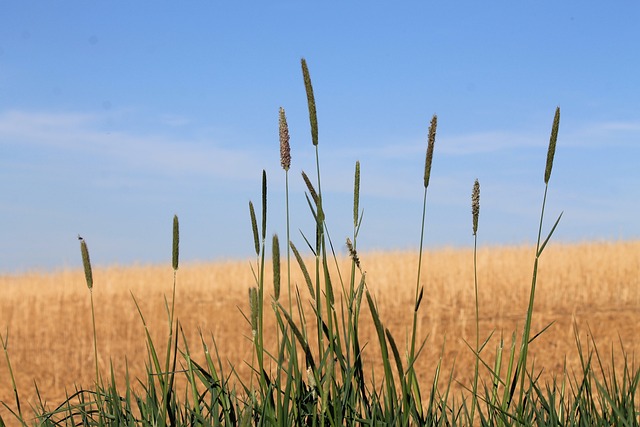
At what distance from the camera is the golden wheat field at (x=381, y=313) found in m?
9.27

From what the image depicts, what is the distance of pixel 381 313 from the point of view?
11141 millimetres

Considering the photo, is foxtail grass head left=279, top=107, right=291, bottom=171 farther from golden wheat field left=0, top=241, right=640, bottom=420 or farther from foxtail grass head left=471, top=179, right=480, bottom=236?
golden wheat field left=0, top=241, right=640, bottom=420

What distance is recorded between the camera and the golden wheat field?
927 centimetres

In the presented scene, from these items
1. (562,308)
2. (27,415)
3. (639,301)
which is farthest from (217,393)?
(639,301)

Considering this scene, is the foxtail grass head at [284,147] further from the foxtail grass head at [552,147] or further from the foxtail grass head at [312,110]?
the foxtail grass head at [552,147]

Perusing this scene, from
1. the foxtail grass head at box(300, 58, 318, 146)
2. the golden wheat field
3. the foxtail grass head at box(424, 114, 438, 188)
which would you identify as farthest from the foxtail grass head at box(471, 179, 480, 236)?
the golden wheat field

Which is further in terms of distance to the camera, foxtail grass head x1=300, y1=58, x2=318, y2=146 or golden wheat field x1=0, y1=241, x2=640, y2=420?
golden wheat field x1=0, y1=241, x2=640, y2=420

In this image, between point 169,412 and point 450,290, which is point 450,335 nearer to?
point 450,290

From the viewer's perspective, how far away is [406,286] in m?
12.9

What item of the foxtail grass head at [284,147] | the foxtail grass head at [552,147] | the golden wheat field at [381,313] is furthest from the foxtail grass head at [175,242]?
the golden wheat field at [381,313]

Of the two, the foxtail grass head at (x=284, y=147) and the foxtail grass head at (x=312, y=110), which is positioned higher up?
the foxtail grass head at (x=312, y=110)

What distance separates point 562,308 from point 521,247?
347 inches

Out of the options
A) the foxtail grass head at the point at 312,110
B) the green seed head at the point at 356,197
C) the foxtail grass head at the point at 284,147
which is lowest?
the green seed head at the point at 356,197

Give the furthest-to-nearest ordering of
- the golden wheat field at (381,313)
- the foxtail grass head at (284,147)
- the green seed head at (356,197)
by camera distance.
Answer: the golden wheat field at (381,313), the green seed head at (356,197), the foxtail grass head at (284,147)
